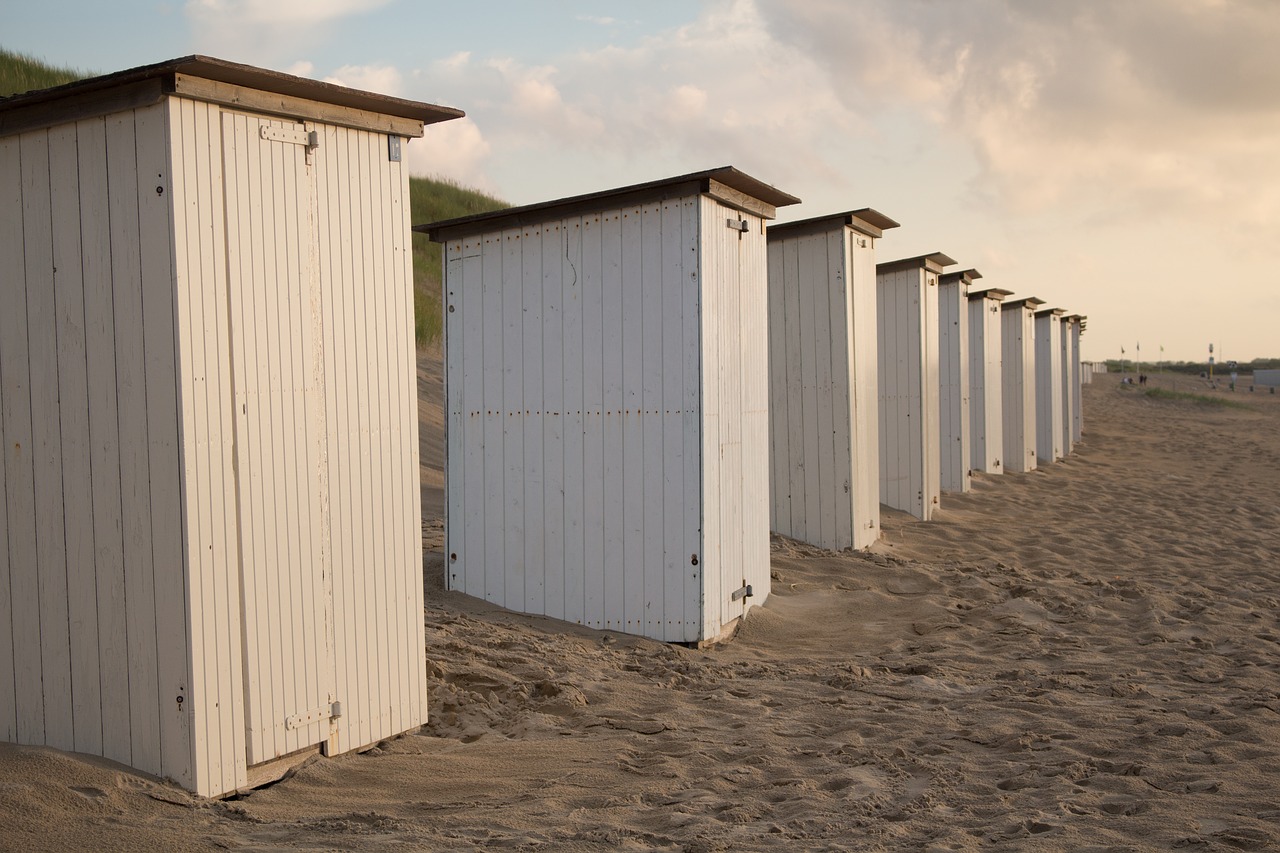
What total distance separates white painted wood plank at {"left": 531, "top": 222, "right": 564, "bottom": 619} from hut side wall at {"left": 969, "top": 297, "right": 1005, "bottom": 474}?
465 inches

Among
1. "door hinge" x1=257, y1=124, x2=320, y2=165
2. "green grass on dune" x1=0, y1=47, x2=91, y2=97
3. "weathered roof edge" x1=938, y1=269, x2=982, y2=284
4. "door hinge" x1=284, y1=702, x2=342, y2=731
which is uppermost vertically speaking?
"green grass on dune" x1=0, y1=47, x2=91, y2=97

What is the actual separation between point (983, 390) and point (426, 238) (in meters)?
14.2

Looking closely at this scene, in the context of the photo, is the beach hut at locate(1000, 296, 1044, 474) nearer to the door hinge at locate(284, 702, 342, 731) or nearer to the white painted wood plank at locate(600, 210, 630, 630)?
the white painted wood plank at locate(600, 210, 630, 630)

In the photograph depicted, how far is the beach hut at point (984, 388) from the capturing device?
1770cm

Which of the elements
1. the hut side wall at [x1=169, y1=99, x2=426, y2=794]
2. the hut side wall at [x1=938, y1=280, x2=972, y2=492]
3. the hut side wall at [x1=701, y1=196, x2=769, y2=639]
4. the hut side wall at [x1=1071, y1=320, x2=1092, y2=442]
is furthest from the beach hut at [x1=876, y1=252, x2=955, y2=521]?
the hut side wall at [x1=1071, y1=320, x2=1092, y2=442]

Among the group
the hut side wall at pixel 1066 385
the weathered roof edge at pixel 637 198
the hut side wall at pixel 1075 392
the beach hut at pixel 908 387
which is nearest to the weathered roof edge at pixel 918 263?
the beach hut at pixel 908 387

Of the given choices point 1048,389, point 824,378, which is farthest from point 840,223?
point 1048,389

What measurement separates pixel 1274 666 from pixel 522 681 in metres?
4.63

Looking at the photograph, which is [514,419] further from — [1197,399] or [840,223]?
[1197,399]

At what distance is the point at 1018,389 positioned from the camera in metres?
20.5

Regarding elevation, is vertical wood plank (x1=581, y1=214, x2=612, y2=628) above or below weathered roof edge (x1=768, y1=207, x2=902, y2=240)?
below

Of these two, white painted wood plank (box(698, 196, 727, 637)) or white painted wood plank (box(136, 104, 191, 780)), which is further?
white painted wood plank (box(698, 196, 727, 637))

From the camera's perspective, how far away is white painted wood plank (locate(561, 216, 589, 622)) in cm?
730

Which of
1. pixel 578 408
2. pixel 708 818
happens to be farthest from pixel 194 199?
pixel 578 408
